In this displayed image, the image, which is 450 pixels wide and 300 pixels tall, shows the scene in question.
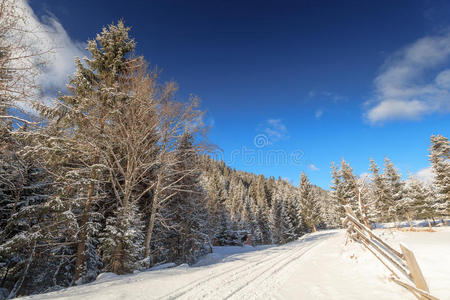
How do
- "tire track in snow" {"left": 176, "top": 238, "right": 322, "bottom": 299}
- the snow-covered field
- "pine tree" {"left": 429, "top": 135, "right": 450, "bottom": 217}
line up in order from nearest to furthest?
the snow-covered field < "tire track in snow" {"left": 176, "top": 238, "right": 322, "bottom": 299} < "pine tree" {"left": 429, "top": 135, "right": 450, "bottom": 217}

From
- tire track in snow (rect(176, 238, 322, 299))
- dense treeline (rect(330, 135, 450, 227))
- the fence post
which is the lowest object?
tire track in snow (rect(176, 238, 322, 299))

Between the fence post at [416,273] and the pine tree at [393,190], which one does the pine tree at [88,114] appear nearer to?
the fence post at [416,273]

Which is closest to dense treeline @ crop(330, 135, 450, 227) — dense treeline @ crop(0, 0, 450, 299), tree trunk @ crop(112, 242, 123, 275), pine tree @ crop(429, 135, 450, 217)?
pine tree @ crop(429, 135, 450, 217)

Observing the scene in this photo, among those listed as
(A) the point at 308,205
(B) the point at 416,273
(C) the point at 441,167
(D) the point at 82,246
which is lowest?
(B) the point at 416,273

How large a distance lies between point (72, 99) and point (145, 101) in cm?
→ 362

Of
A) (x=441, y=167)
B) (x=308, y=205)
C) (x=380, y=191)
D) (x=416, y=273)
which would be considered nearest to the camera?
(x=416, y=273)

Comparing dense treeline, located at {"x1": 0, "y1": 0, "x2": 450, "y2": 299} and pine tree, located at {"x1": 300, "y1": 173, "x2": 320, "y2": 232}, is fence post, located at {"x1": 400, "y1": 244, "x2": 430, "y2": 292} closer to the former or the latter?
dense treeline, located at {"x1": 0, "y1": 0, "x2": 450, "y2": 299}

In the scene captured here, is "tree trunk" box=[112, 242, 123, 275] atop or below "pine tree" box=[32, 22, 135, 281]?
below

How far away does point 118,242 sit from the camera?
8.91m

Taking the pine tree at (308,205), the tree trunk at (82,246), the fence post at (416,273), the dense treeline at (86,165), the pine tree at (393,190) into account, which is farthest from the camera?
the pine tree at (308,205)

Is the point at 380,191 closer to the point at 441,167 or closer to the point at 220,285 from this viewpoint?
the point at 441,167

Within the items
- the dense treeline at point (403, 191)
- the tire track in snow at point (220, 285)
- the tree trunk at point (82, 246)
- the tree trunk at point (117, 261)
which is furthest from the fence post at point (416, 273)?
the dense treeline at point (403, 191)

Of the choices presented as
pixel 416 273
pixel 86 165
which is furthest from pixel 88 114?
pixel 416 273

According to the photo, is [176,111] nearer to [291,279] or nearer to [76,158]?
[76,158]
